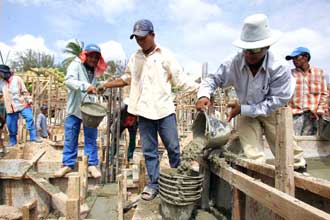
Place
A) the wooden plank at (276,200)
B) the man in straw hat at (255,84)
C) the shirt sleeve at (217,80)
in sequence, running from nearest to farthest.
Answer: the wooden plank at (276,200) < the man in straw hat at (255,84) < the shirt sleeve at (217,80)

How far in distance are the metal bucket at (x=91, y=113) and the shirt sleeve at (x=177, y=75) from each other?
4.32 ft

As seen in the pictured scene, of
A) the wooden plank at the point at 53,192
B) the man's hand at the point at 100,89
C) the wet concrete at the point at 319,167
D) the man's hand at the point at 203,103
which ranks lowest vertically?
the wooden plank at the point at 53,192

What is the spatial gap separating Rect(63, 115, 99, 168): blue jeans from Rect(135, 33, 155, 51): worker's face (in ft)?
6.42

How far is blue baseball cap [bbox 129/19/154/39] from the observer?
10.7 feet

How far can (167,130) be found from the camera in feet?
11.3

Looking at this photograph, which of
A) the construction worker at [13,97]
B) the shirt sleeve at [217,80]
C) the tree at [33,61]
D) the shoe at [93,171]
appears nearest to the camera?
the shirt sleeve at [217,80]

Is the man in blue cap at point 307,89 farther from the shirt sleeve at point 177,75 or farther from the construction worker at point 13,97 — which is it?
the construction worker at point 13,97

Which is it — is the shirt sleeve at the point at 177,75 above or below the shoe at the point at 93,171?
above

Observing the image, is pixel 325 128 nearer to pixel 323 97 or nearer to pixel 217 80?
pixel 323 97

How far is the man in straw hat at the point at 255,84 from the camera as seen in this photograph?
266 centimetres

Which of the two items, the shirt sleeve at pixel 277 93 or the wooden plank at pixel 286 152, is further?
the shirt sleeve at pixel 277 93

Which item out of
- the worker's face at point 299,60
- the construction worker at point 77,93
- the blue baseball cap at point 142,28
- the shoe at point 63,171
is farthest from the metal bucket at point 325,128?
the shoe at point 63,171

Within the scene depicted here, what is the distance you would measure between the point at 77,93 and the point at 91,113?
598 millimetres

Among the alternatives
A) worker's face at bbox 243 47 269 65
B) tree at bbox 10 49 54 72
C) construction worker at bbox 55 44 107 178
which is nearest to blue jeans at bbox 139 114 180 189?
worker's face at bbox 243 47 269 65
